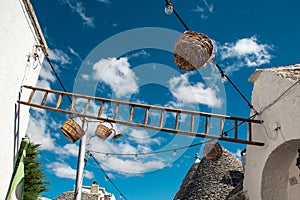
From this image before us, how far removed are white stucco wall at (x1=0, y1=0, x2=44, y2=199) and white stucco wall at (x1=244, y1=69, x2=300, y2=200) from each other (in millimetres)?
4133

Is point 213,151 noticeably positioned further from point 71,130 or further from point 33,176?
point 33,176

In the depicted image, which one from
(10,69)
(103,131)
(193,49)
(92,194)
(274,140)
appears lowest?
(274,140)

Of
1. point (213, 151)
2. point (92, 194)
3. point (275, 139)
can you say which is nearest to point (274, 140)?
point (275, 139)

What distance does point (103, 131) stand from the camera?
5180mm

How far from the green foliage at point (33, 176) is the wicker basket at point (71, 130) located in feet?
19.9

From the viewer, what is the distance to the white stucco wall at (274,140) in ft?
14.4

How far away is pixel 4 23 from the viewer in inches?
166

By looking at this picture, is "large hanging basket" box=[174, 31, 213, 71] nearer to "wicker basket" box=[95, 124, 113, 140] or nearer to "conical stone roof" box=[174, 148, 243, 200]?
"wicker basket" box=[95, 124, 113, 140]

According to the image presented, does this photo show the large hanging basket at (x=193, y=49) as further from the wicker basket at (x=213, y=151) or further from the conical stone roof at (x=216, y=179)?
the conical stone roof at (x=216, y=179)

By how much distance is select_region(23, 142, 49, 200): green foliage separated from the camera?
966 centimetres

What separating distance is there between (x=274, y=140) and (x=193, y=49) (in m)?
2.08

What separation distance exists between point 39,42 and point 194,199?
7.82m

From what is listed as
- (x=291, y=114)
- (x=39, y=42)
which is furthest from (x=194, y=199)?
(x=39, y=42)

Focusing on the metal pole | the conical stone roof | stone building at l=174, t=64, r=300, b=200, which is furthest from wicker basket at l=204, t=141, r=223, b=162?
the conical stone roof
